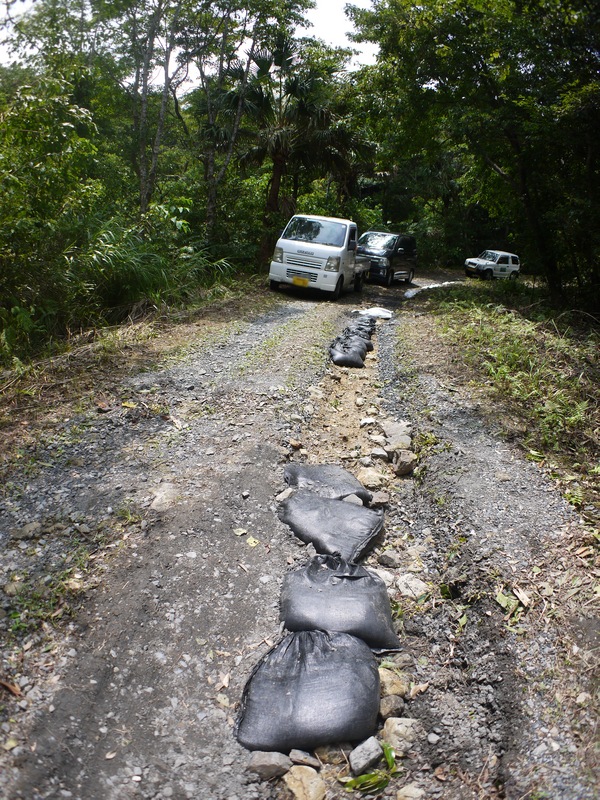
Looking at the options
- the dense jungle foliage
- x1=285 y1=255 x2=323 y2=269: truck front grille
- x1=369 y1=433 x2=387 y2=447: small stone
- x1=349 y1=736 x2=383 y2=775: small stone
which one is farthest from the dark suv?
x1=349 y1=736 x2=383 y2=775: small stone

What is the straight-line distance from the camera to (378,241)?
17031 mm

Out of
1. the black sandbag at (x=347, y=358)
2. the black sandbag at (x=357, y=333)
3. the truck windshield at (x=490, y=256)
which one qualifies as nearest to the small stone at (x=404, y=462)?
the black sandbag at (x=347, y=358)

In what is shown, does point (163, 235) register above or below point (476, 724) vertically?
above

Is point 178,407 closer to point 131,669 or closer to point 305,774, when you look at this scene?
point 131,669

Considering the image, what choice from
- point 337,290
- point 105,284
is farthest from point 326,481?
point 337,290

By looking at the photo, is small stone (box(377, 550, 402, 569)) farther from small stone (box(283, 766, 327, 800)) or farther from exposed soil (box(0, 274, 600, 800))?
small stone (box(283, 766, 327, 800))

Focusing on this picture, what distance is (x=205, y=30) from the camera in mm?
13625

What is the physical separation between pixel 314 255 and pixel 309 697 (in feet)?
33.0

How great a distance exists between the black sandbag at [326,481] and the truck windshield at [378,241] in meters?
13.3

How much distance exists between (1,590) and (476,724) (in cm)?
235

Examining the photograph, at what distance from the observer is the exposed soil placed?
2.30m

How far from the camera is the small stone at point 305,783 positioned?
2260mm

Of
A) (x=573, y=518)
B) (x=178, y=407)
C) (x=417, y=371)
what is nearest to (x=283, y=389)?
(x=178, y=407)

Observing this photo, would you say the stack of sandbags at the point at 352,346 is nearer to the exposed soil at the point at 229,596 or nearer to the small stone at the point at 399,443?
the exposed soil at the point at 229,596
